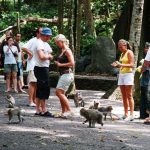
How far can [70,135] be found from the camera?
32.4ft

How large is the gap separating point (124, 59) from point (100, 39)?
15.3 metres

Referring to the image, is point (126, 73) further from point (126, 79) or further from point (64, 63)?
point (64, 63)

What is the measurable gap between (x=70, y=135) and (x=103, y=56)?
17625 mm

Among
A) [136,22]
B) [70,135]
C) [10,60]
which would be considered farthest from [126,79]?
[10,60]

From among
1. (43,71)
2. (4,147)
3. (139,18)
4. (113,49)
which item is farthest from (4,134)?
(113,49)

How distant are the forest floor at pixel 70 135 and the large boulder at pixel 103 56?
14.3 m

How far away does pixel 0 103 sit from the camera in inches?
588

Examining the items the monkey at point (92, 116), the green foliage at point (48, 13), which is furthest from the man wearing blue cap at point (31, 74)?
the green foliage at point (48, 13)

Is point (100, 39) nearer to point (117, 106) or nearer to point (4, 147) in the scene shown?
point (117, 106)

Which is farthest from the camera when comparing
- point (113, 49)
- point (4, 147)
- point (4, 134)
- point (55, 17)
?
point (55, 17)

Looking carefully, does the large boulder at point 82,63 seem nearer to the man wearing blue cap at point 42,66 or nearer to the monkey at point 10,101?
the monkey at point 10,101

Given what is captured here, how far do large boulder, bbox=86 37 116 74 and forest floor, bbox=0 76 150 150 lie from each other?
1430cm

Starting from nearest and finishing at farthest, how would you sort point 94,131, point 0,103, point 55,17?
point 94,131 < point 0,103 < point 55,17

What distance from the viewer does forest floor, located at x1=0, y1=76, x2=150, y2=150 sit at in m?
8.82
